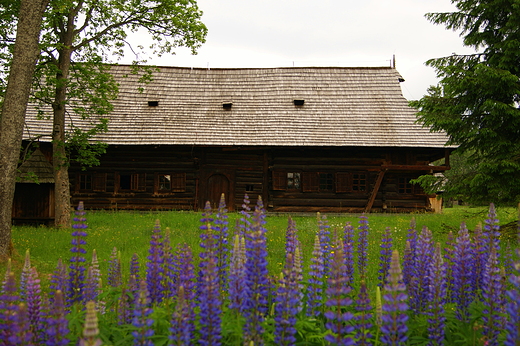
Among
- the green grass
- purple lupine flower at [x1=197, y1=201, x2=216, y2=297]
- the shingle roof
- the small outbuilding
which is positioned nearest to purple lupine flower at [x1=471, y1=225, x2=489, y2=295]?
purple lupine flower at [x1=197, y1=201, x2=216, y2=297]

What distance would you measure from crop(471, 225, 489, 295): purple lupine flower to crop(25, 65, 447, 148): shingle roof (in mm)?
14262

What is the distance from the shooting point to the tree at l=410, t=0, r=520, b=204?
9.62 metres

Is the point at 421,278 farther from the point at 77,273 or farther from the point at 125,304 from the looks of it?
the point at 77,273

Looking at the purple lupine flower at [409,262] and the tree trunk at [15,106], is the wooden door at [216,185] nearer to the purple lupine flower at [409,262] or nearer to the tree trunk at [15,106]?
the tree trunk at [15,106]

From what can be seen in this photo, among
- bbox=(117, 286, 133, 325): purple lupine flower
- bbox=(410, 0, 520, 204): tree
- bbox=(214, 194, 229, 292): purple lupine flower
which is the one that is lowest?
bbox=(117, 286, 133, 325): purple lupine flower

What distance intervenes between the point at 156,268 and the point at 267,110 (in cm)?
1720

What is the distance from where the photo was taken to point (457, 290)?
→ 3.23 meters

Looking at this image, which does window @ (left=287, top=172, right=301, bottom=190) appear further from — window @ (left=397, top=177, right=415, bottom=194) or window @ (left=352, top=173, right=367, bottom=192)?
window @ (left=397, top=177, right=415, bottom=194)

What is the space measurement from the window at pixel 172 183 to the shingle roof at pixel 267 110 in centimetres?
163

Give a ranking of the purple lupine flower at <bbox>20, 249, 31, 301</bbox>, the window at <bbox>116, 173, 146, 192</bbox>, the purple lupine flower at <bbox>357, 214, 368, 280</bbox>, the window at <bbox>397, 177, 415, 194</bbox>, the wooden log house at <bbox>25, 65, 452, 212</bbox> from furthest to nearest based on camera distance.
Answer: the window at <bbox>397, 177, 415, 194</bbox> → the window at <bbox>116, 173, 146, 192</bbox> → the wooden log house at <bbox>25, 65, 452, 212</bbox> → the purple lupine flower at <bbox>357, 214, 368, 280</bbox> → the purple lupine flower at <bbox>20, 249, 31, 301</bbox>

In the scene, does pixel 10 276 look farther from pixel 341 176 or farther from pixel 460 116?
pixel 341 176

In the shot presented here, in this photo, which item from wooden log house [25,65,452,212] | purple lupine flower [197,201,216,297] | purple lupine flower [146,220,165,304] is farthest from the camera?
wooden log house [25,65,452,212]

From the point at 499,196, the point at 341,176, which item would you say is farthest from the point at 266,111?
the point at 499,196

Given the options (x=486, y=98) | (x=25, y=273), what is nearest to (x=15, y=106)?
(x=25, y=273)
